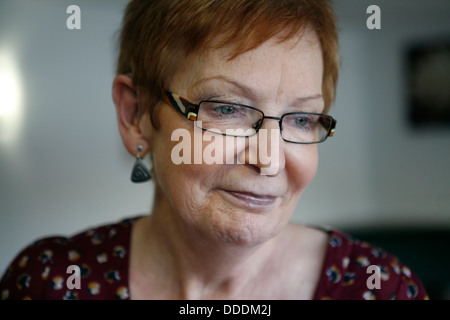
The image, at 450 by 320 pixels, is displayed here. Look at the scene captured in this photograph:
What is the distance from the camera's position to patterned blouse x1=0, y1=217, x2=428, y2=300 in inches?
40.9

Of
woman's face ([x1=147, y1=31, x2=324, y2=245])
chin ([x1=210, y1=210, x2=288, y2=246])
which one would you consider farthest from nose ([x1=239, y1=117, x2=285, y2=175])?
chin ([x1=210, y1=210, x2=288, y2=246])

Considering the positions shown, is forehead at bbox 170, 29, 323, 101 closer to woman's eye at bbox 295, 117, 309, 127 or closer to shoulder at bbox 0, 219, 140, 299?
woman's eye at bbox 295, 117, 309, 127

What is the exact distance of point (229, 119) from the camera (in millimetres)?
877

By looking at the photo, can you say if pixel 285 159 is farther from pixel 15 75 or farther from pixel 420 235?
pixel 420 235

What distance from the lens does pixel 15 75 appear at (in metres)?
3.26

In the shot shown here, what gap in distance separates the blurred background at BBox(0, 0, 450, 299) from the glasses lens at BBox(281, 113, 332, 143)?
2156mm

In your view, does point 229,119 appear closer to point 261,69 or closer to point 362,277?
point 261,69

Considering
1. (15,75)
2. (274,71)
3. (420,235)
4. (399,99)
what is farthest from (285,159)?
(399,99)

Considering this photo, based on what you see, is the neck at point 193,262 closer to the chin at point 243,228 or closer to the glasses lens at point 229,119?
the chin at point 243,228

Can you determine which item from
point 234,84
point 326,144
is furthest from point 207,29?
point 326,144

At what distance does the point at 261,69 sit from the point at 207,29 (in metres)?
0.15

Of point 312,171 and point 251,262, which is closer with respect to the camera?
point 312,171

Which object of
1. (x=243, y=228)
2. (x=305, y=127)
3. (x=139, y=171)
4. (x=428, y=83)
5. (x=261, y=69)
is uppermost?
(x=428, y=83)
